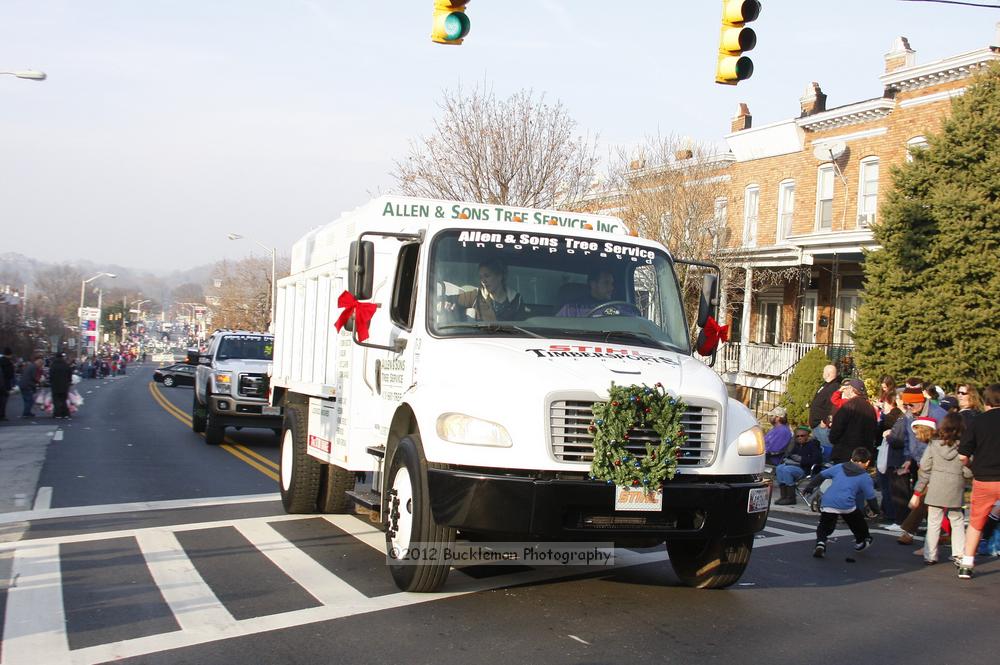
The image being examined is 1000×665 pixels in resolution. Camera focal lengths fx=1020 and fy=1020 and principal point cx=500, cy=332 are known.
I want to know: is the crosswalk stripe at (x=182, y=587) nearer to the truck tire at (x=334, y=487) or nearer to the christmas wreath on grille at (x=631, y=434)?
the truck tire at (x=334, y=487)

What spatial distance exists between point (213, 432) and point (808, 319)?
17392mm

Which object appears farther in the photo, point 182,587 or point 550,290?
point 550,290

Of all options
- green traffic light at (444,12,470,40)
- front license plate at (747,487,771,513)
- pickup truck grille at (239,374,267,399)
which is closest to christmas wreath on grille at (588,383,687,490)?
front license plate at (747,487,771,513)

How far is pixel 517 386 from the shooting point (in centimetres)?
652

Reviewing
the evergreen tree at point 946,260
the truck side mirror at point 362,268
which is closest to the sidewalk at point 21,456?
the truck side mirror at point 362,268

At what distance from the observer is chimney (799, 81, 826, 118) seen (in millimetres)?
30938

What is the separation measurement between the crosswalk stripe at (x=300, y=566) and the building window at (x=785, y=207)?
22.8m

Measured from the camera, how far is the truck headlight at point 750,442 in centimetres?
695

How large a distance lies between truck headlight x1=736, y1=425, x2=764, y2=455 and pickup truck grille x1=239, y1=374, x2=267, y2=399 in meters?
14.1

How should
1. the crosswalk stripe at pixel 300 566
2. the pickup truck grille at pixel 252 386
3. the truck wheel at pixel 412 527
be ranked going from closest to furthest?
the truck wheel at pixel 412 527 < the crosswalk stripe at pixel 300 566 < the pickup truck grille at pixel 252 386

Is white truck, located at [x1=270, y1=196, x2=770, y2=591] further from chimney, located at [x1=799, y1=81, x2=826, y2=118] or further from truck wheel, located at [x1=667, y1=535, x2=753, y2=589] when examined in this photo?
chimney, located at [x1=799, y1=81, x2=826, y2=118]

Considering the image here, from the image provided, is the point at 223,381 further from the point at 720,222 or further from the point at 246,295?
the point at 246,295

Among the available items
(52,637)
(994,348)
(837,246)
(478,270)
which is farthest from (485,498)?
(837,246)

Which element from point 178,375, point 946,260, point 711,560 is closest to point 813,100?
point 946,260
